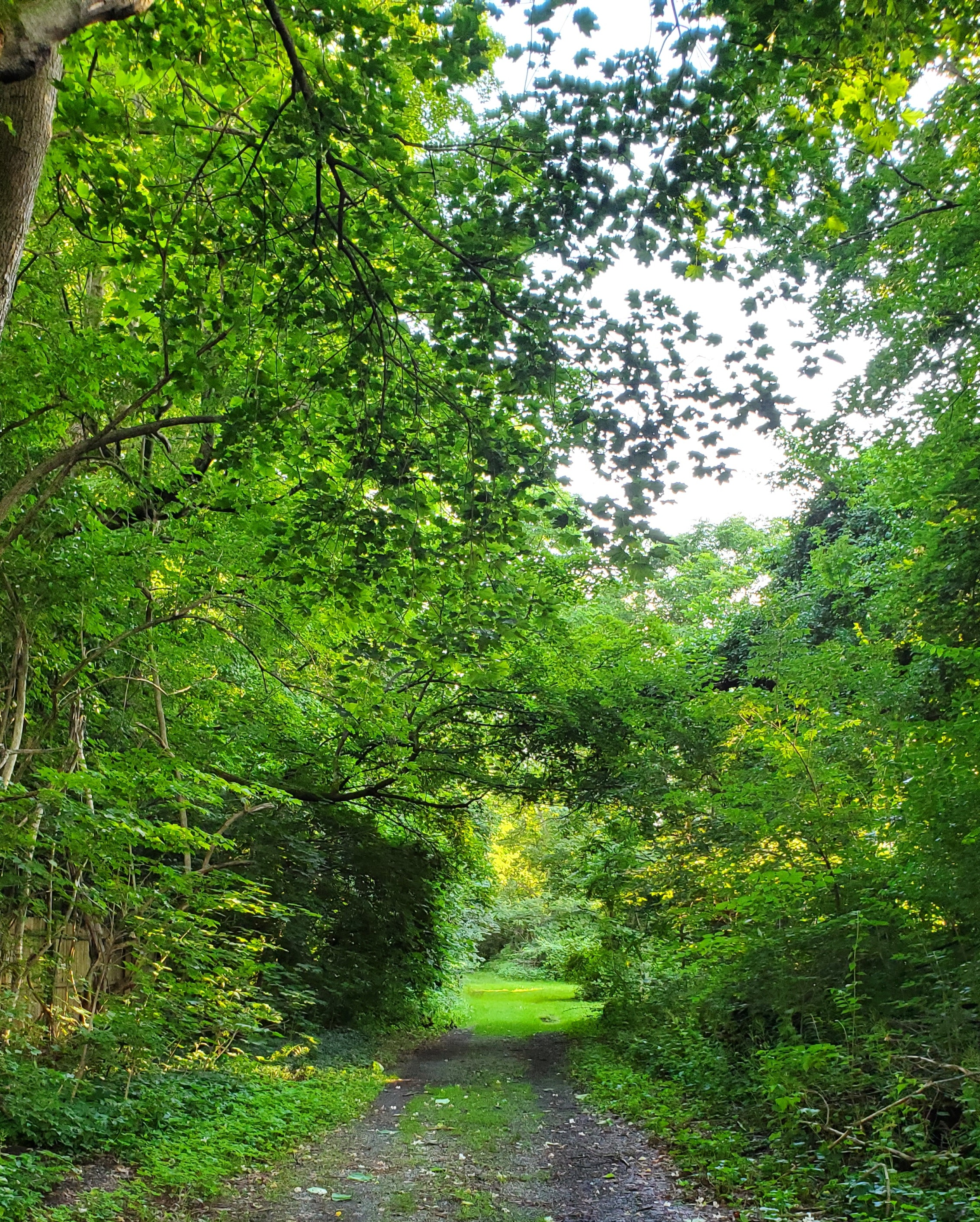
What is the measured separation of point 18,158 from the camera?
3.18 m

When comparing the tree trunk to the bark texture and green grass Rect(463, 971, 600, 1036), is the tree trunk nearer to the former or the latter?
the bark texture

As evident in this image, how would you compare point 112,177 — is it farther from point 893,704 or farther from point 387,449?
point 893,704

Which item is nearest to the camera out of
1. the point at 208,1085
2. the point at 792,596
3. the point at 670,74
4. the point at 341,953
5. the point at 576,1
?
the point at 576,1

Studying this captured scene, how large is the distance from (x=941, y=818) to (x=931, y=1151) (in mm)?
2020

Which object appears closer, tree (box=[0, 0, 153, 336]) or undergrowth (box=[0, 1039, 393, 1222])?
tree (box=[0, 0, 153, 336])

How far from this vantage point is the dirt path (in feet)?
16.8

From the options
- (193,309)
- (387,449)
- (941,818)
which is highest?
(193,309)

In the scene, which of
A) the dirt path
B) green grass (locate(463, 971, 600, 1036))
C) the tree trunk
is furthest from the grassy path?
green grass (locate(463, 971, 600, 1036))

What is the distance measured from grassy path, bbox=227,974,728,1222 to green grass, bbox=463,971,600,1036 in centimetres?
653

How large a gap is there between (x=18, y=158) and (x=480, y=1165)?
7.03 metres

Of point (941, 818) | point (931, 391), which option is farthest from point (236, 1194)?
point (931, 391)

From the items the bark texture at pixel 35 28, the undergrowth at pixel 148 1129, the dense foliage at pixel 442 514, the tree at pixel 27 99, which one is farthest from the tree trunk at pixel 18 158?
the undergrowth at pixel 148 1129

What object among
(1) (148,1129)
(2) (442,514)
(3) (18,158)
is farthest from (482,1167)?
(3) (18,158)

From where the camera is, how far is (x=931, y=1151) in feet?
15.0
